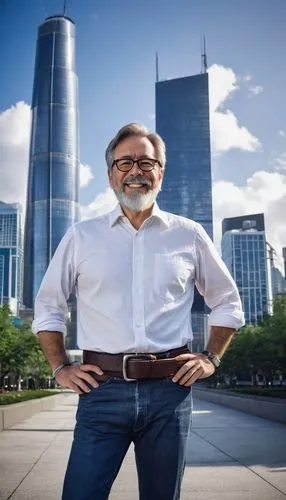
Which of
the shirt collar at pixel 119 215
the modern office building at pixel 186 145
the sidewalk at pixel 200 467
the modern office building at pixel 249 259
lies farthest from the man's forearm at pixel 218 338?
the modern office building at pixel 186 145

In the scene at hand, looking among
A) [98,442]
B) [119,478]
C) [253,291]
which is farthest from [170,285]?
[253,291]

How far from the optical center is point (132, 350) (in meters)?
2.44

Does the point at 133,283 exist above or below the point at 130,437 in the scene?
above

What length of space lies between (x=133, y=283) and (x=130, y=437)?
627 millimetres

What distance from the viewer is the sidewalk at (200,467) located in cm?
537

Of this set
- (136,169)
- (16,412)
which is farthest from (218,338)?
(16,412)

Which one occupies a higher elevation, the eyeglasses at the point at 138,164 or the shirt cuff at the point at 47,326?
the eyeglasses at the point at 138,164

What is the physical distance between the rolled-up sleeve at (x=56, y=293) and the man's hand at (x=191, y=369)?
1.76 feet

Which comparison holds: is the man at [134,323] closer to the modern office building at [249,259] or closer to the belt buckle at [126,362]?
the belt buckle at [126,362]

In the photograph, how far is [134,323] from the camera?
2.45 m

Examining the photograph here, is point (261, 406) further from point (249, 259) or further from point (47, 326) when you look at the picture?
point (249, 259)

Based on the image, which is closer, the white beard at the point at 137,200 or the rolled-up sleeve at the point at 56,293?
the rolled-up sleeve at the point at 56,293

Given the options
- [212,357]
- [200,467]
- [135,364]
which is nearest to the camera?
[135,364]

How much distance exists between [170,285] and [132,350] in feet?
1.07
